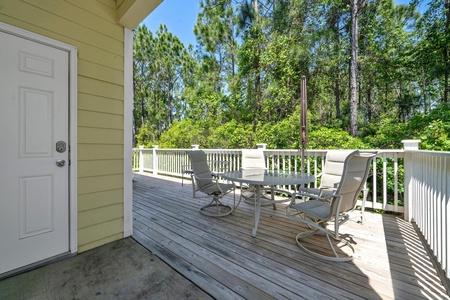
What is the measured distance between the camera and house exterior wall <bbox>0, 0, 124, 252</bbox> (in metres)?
2.06

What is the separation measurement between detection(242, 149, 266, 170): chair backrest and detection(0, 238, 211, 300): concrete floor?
2.45 m

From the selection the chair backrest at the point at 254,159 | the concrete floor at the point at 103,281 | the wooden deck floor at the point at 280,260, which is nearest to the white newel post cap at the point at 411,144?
the wooden deck floor at the point at 280,260

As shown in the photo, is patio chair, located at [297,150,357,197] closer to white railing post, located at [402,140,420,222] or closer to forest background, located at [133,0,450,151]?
white railing post, located at [402,140,420,222]

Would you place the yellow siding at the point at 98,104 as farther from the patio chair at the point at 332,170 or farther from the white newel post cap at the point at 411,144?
the white newel post cap at the point at 411,144

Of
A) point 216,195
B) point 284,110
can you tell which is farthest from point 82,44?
point 284,110

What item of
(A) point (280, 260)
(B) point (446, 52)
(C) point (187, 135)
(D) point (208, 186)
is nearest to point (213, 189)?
(D) point (208, 186)

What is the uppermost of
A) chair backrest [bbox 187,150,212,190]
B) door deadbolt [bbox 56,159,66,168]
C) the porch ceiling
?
the porch ceiling

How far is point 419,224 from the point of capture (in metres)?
2.54

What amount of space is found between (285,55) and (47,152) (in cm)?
851

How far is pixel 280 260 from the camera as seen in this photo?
6.41 ft

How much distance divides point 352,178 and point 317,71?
8.36m

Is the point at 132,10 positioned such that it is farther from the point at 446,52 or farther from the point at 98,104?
the point at 446,52

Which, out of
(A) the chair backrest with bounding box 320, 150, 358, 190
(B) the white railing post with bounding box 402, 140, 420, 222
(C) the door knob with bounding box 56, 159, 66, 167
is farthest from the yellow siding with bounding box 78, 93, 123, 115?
(B) the white railing post with bounding box 402, 140, 420, 222

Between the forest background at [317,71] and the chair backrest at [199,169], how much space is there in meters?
3.47
